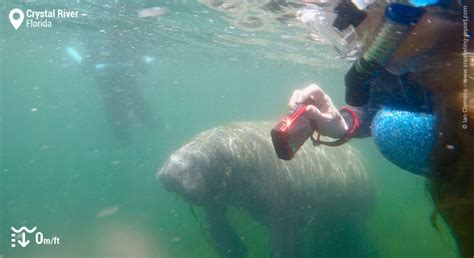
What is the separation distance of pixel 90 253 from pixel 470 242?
1493cm

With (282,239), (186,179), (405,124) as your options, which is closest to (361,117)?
(405,124)

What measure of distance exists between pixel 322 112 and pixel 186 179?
4903 mm

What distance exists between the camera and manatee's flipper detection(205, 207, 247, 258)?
8.34m

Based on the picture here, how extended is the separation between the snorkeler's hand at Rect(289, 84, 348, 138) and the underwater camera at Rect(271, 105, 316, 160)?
63mm

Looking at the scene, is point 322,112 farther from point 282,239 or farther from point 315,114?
point 282,239

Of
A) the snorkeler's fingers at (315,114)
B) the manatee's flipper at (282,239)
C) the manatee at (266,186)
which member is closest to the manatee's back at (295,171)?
the manatee at (266,186)

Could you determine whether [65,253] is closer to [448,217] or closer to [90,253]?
[90,253]

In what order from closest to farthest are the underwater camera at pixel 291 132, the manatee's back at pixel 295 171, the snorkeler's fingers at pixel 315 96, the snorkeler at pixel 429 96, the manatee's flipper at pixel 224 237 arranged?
the snorkeler at pixel 429 96 < the underwater camera at pixel 291 132 < the snorkeler's fingers at pixel 315 96 < the manatee's back at pixel 295 171 < the manatee's flipper at pixel 224 237

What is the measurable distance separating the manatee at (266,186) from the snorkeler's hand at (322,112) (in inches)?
190

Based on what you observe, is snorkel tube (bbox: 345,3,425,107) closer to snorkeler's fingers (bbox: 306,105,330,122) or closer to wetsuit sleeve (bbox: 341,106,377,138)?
snorkeler's fingers (bbox: 306,105,330,122)

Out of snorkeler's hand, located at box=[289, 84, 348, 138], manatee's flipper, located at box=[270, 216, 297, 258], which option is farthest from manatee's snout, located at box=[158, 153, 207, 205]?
snorkeler's hand, located at box=[289, 84, 348, 138]

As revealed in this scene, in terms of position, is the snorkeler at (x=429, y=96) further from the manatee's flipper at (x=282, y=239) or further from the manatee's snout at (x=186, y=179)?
the manatee's flipper at (x=282, y=239)

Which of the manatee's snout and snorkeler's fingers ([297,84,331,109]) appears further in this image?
the manatee's snout

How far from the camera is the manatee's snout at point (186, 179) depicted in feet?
23.6
